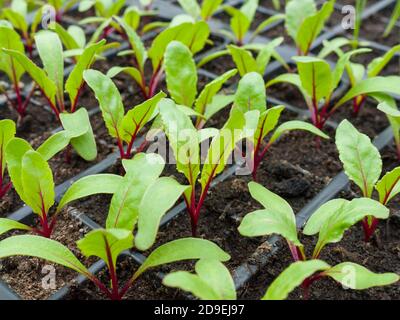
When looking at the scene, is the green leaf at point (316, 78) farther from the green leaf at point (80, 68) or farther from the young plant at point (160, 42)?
the green leaf at point (80, 68)

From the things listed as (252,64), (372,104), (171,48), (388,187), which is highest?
(171,48)

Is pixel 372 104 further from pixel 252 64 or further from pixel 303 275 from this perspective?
pixel 303 275

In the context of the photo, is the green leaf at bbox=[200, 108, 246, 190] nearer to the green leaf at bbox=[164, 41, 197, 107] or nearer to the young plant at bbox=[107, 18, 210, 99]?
the green leaf at bbox=[164, 41, 197, 107]

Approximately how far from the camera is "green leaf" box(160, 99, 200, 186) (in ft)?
3.29

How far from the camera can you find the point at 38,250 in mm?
936

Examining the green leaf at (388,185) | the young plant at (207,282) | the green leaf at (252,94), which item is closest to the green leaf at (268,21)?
the green leaf at (252,94)

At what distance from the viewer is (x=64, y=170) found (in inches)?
52.8

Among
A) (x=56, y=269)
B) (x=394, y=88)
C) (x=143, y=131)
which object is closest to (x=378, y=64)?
(x=394, y=88)

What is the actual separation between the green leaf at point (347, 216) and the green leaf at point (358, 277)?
2.1 inches

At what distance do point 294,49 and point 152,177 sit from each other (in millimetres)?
1086

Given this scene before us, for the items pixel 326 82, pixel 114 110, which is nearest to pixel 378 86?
pixel 326 82

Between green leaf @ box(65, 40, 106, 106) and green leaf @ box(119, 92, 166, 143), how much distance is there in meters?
0.19

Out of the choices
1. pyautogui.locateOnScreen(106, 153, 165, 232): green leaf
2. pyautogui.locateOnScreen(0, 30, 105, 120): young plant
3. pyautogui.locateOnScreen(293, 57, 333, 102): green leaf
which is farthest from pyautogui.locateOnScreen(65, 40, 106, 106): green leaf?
pyautogui.locateOnScreen(293, 57, 333, 102): green leaf

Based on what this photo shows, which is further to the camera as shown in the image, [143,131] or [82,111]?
[143,131]
